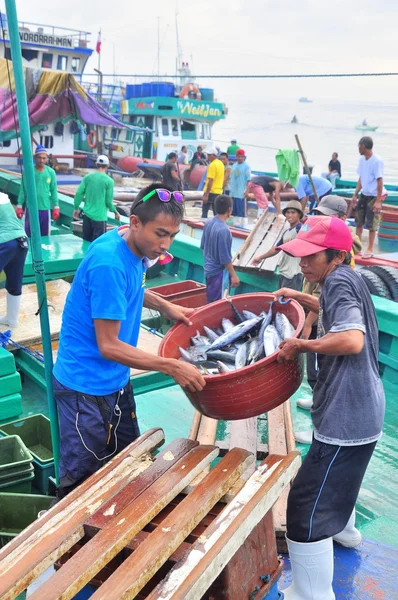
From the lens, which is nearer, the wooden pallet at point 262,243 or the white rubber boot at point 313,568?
the white rubber boot at point 313,568

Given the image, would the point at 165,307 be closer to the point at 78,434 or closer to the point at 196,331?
the point at 196,331

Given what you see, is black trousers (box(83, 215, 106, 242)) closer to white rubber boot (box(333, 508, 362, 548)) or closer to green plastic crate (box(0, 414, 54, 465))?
green plastic crate (box(0, 414, 54, 465))

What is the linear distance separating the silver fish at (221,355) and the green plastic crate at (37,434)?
2.04 metres

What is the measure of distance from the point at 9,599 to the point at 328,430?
1609mm

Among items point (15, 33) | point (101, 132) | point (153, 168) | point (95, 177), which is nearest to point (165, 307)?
point (15, 33)

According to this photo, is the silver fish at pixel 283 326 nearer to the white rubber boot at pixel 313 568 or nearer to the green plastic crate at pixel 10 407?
the white rubber boot at pixel 313 568

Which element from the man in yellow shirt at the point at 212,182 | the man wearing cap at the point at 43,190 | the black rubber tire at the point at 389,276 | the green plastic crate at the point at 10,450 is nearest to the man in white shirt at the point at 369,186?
the black rubber tire at the point at 389,276

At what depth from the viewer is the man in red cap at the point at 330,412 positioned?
2.77 metres

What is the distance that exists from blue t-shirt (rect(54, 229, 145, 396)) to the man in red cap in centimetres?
81

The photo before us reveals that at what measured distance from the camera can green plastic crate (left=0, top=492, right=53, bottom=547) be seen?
3.75m

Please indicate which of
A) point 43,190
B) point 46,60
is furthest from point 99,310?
point 46,60

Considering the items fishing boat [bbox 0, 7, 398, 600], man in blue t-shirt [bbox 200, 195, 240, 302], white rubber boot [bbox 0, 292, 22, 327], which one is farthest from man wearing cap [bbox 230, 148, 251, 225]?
white rubber boot [bbox 0, 292, 22, 327]

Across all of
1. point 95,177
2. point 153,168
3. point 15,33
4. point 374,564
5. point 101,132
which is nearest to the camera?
point 15,33

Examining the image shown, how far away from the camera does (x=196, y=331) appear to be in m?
3.76
